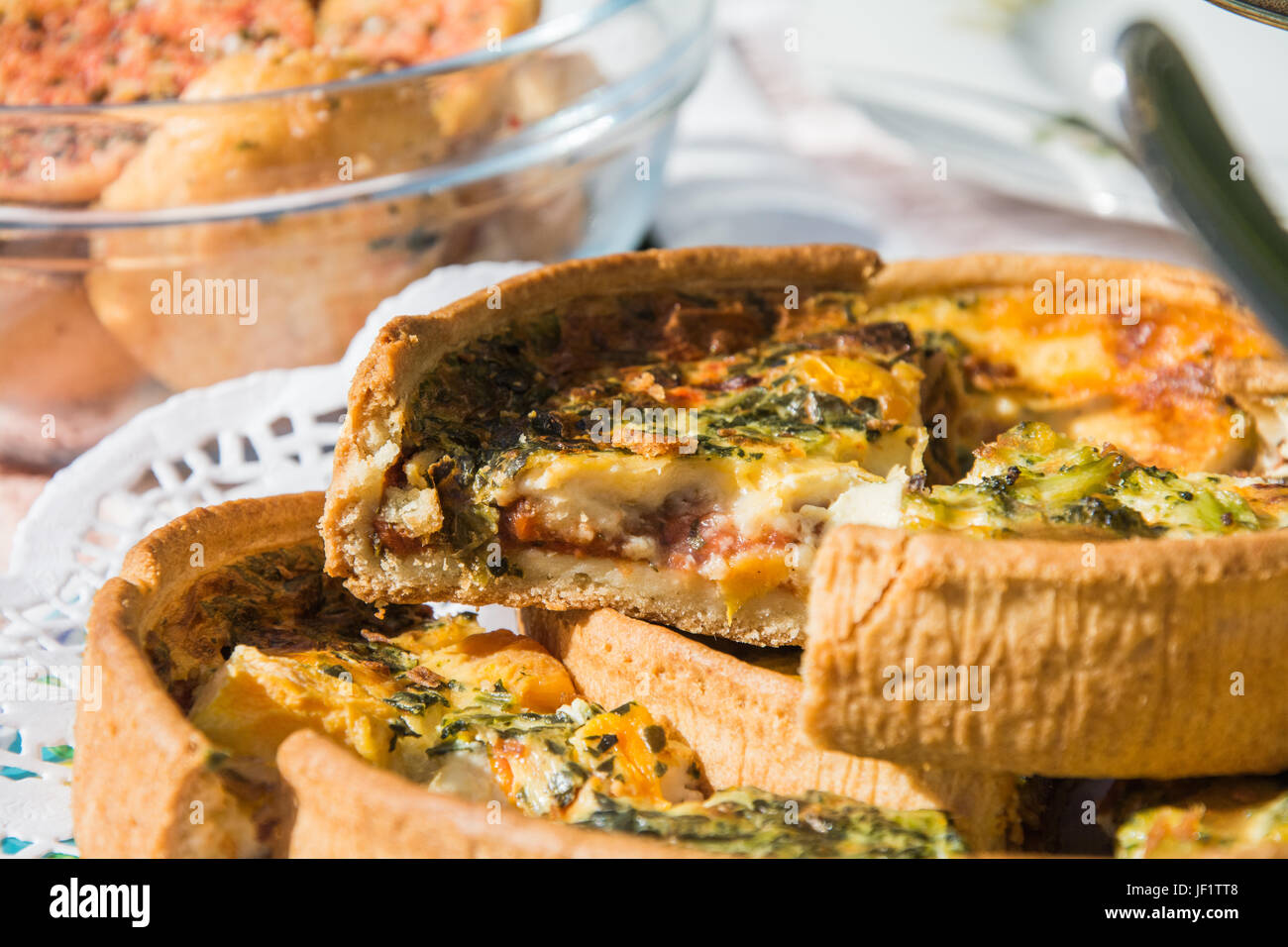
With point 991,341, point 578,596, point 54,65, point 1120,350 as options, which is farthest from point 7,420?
point 1120,350

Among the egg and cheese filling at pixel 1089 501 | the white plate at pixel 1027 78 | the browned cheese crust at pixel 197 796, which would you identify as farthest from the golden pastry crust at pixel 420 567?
the white plate at pixel 1027 78

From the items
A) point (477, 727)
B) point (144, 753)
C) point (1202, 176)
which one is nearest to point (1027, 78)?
point (1202, 176)

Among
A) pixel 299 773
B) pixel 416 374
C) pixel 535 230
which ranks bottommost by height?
pixel 299 773

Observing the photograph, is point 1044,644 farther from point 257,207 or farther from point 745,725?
point 257,207

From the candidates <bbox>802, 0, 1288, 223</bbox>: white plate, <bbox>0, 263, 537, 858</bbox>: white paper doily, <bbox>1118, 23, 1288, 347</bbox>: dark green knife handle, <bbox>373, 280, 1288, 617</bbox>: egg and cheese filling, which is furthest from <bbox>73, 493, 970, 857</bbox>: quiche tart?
<bbox>802, 0, 1288, 223</bbox>: white plate

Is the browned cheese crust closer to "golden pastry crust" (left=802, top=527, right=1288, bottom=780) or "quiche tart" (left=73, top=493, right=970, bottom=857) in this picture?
"quiche tart" (left=73, top=493, right=970, bottom=857)

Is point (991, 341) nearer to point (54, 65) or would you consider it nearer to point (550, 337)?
point (550, 337)
